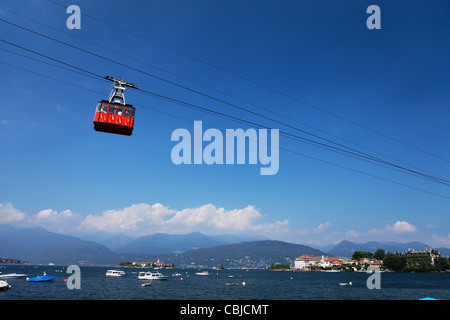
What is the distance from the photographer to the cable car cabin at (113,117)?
19.6 m

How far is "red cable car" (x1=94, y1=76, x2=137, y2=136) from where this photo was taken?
19.5 m

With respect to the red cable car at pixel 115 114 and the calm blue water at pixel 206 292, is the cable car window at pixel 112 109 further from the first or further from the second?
the calm blue water at pixel 206 292

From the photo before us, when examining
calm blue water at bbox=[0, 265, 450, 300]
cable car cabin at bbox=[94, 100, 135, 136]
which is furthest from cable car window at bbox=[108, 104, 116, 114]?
calm blue water at bbox=[0, 265, 450, 300]

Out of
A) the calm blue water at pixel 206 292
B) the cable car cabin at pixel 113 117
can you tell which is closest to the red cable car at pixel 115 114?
the cable car cabin at pixel 113 117

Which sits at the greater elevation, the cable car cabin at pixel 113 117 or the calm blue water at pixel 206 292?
the cable car cabin at pixel 113 117

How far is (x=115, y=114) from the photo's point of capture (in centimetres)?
1998

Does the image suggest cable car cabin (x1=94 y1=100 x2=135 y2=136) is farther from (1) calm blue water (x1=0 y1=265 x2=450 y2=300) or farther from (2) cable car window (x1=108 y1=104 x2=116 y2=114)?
(1) calm blue water (x1=0 y1=265 x2=450 y2=300)

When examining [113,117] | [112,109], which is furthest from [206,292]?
[112,109]

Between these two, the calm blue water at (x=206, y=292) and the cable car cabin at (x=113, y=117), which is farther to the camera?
the calm blue water at (x=206, y=292)
